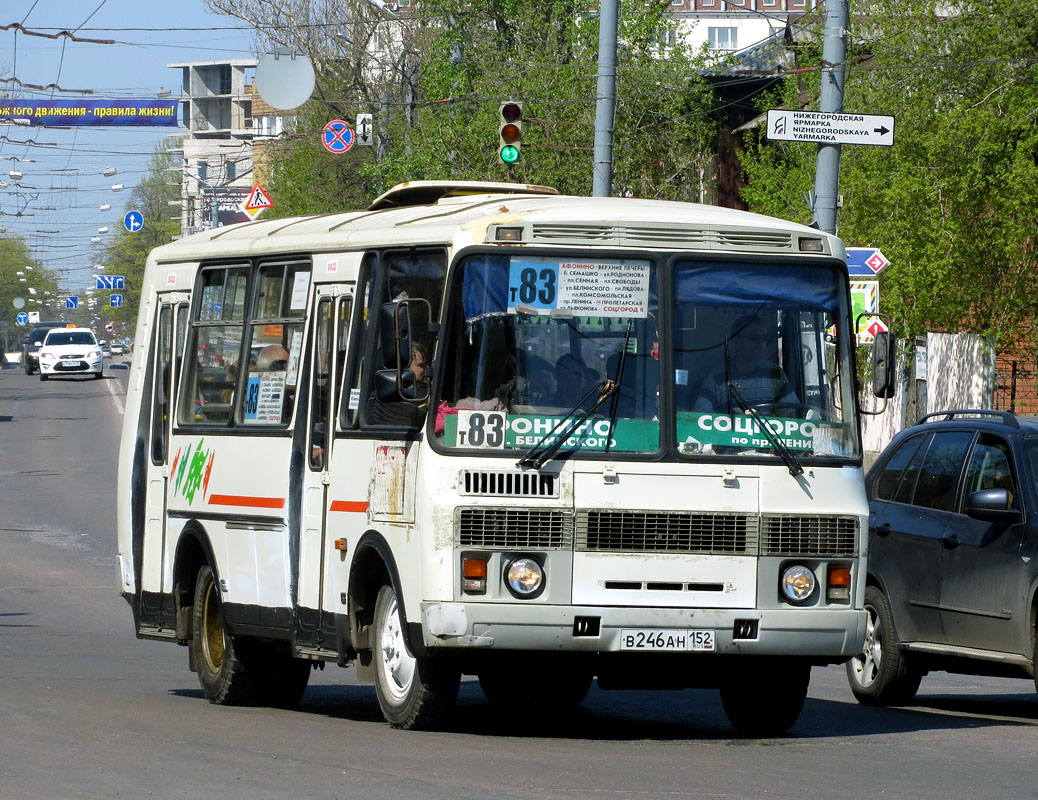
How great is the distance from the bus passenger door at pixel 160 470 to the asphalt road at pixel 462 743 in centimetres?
→ 51

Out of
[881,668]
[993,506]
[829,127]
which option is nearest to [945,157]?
[829,127]

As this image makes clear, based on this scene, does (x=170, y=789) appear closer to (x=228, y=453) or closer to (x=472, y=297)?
(x=472, y=297)

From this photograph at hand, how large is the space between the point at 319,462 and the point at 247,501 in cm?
94

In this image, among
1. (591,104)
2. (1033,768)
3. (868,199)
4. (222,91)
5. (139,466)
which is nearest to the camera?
(1033,768)

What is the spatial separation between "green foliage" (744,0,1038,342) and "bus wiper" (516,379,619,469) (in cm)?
2503

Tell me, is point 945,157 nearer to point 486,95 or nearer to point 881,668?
point 486,95

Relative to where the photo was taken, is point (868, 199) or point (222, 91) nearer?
point (868, 199)

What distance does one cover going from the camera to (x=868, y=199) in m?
34.1

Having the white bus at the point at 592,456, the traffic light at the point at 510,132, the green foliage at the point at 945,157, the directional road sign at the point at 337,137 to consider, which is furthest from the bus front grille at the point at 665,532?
the directional road sign at the point at 337,137

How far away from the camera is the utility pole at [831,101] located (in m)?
17.7

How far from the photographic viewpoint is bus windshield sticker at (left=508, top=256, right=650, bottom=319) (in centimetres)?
925

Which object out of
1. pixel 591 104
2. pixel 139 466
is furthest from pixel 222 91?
pixel 139 466

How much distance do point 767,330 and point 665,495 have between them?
995 mm

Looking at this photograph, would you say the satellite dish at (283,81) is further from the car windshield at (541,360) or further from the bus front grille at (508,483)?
the bus front grille at (508,483)
